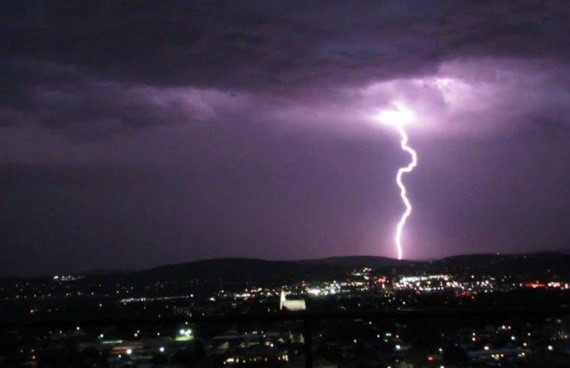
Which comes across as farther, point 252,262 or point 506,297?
point 252,262

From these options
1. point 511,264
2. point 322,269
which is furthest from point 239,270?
point 511,264

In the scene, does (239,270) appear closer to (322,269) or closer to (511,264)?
(322,269)

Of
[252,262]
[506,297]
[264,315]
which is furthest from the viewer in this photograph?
[252,262]

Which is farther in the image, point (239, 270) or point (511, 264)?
point (239, 270)

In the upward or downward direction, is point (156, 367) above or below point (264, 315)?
below

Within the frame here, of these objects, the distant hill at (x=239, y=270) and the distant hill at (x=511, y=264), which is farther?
the distant hill at (x=239, y=270)

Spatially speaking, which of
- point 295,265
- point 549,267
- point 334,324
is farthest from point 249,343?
point 295,265

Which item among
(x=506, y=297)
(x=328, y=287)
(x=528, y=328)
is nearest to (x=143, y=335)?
(x=528, y=328)

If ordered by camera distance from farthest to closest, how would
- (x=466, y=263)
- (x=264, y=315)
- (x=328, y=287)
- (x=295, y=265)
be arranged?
1. (x=295, y=265)
2. (x=466, y=263)
3. (x=328, y=287)
4. (x=264, y=315)

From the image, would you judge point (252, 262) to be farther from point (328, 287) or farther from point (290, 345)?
point (290, 345)

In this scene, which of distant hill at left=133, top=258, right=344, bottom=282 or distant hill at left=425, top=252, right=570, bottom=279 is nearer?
distant hill at left=425, top=252, right=570, bottom=279
